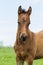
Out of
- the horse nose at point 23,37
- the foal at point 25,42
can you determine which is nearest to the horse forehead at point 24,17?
the foal at point 25,42

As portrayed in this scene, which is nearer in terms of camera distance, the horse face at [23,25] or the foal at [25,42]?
the horse face at [23,25]

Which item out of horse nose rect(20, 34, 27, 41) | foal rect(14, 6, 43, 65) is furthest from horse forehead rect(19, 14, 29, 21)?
horse nose rect(20, 34, 27, 41)

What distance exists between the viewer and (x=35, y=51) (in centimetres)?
946

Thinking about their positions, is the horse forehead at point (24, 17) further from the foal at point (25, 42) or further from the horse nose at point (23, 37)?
the horse nose at point (23, 37)

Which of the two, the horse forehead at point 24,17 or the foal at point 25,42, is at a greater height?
the horse forehead at point 24,17

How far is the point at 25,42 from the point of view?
9094 mm

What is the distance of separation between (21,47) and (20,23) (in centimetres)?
80

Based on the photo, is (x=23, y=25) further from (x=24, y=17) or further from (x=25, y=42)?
(x=25, y=42)

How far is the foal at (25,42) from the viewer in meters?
8.68

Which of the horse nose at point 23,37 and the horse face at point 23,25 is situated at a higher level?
the horse face at point 23,25

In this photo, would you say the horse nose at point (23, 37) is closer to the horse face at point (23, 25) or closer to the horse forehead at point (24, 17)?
the horse face at point (23, 25)

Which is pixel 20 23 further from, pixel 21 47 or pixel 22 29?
pixel 21 47

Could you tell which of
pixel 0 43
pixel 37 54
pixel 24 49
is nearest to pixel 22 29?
pixel 24 49

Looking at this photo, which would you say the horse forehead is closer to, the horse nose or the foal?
the foal
